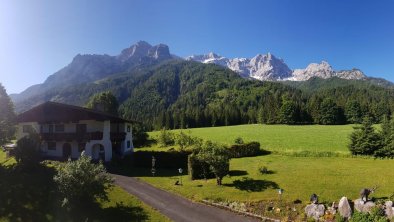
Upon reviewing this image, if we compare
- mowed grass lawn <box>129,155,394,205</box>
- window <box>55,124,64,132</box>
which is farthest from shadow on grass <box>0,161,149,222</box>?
window <box>55,124,64,132</box>

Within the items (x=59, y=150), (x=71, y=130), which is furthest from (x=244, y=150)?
(x=59, y=150)

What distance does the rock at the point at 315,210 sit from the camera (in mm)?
24047

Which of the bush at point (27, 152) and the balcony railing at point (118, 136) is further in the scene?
the balcony railing at point (118, 136)

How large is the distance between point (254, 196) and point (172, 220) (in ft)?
28.1

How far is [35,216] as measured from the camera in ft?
83.3

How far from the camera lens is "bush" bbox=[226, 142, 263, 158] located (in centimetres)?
5778

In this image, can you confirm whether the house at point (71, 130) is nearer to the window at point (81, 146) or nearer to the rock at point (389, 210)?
the window at point (81, 146)

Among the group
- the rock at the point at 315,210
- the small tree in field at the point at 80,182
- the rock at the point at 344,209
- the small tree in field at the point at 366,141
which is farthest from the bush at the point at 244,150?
the small tree in field at the point at 80,182

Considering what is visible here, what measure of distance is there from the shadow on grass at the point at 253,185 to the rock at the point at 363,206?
8993 mm

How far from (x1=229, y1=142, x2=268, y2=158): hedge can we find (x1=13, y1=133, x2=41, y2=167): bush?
106 ft

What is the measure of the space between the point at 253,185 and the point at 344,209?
10.6m

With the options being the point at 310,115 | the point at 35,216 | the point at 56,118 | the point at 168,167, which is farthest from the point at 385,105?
the point at 35,216

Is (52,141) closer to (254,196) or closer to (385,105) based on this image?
(254,196)

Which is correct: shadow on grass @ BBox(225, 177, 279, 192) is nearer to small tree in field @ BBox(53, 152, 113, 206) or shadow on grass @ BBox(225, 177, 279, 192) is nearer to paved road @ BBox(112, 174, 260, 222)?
paved road @ BBox(112, 174, 260, 222)
